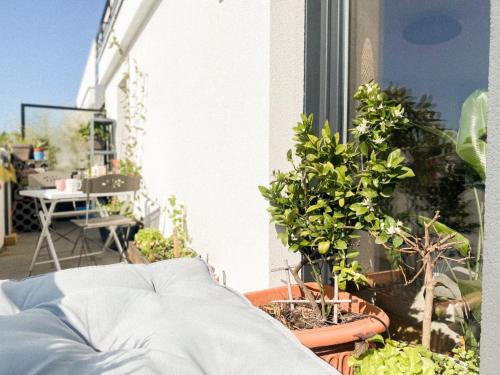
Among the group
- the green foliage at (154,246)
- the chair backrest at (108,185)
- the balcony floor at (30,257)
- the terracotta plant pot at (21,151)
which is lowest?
the balcony floor at (30,257)

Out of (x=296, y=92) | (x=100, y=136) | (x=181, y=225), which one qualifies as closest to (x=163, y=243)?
(x=181, y=225)

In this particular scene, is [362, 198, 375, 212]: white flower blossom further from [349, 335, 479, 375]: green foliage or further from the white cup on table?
the white cup on table

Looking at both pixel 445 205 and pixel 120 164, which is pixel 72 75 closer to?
pixel 120 164

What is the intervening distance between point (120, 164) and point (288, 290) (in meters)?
4.94

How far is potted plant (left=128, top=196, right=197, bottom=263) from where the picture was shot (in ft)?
11.3

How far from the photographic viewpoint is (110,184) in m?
3.96

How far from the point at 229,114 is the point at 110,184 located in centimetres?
196

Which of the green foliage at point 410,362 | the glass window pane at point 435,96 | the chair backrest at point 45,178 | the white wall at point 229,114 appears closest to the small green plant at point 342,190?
the glass window pane at point 435,96

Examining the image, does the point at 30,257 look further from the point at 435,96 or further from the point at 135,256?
the point at 435,96

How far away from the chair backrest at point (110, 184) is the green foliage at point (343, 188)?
8.73 ft

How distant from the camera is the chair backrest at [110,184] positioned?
3.74 m

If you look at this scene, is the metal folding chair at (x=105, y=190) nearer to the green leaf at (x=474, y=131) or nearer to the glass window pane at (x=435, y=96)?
the glass window pane at (x=435, y=96)

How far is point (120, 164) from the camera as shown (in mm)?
5992

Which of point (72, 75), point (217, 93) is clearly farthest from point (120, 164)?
point (72, 75)
